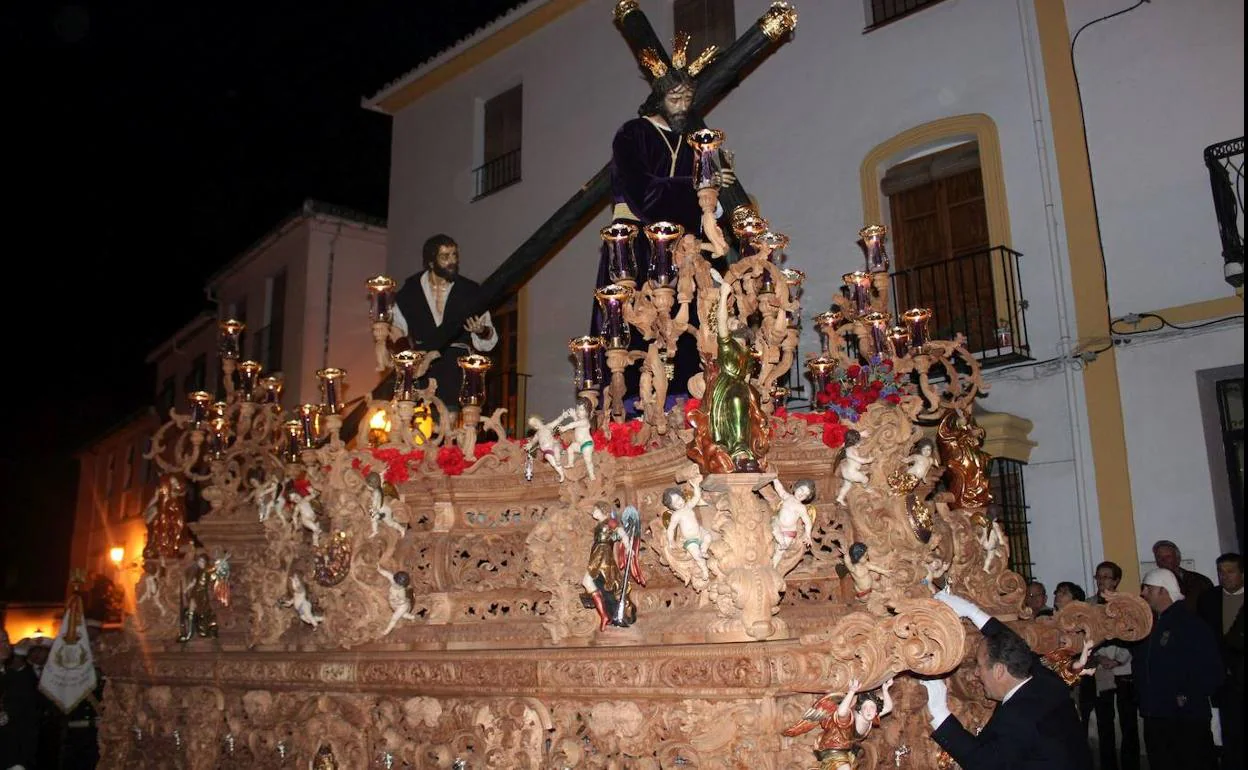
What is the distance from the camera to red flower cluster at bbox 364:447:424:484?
6.44 metres

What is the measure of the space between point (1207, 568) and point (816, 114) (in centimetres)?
604

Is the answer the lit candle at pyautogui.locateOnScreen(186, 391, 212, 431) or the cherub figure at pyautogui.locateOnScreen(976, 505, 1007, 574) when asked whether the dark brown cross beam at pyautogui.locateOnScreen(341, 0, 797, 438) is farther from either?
the cherub figure at pyautogui.locateOnScreen(976, 505, 1007, 574)

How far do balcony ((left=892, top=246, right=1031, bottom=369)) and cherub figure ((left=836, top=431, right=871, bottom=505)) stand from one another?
16.6 feet

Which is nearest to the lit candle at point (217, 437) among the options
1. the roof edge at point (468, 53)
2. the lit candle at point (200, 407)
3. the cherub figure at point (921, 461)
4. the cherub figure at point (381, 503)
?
the lit candle at point (200, 407)

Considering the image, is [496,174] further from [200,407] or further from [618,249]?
[618,249]

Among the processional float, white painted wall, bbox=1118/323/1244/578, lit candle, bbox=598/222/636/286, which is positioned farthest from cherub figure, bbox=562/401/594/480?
white painted wall, bbox=1118/323/1244/578

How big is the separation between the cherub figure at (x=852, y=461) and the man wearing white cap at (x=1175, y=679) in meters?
2.55

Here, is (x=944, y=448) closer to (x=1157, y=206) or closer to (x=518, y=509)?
(x=518, y=509)

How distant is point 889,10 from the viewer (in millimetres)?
11773

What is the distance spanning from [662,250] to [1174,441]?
585 cm

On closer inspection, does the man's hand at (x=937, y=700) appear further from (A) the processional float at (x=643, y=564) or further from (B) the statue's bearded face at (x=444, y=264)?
(B) the statue's bearded face at (x=444, y=264)

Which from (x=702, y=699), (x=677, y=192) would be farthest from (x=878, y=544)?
(x=677, y=192)

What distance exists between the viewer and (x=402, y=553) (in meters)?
6.41

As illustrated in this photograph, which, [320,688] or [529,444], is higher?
[529,444]
